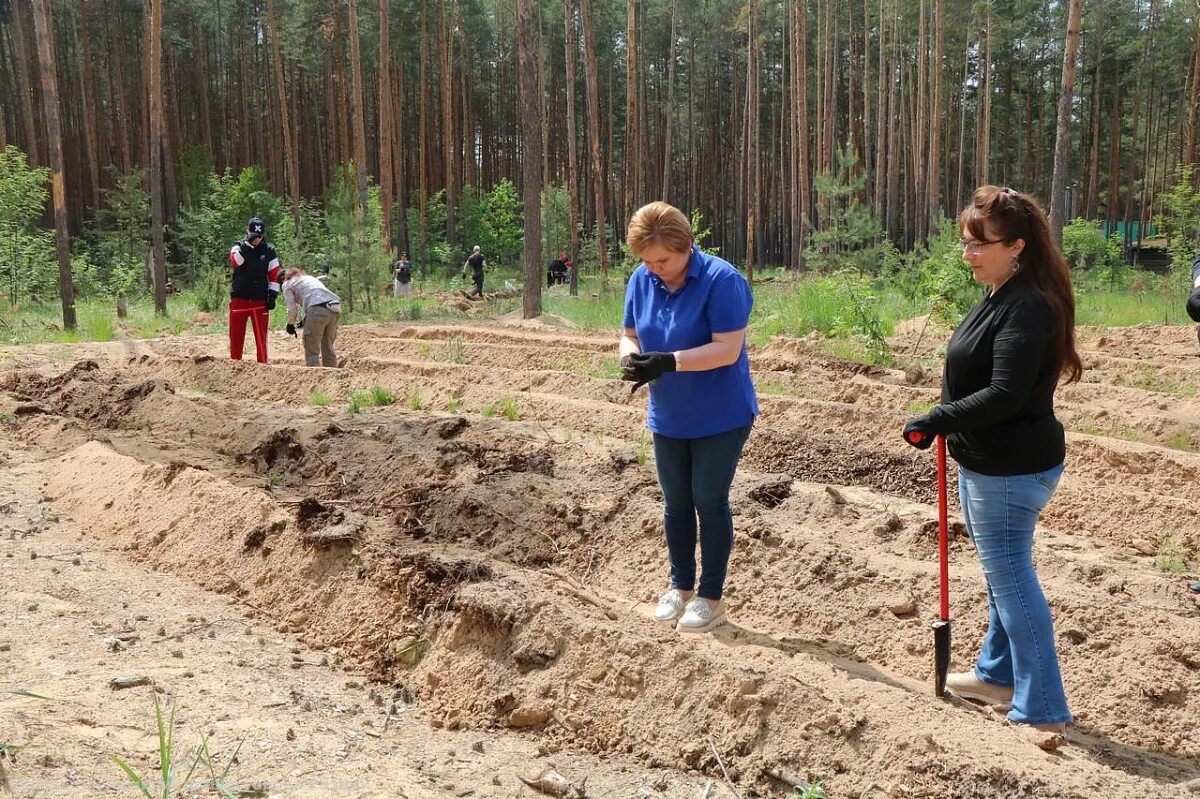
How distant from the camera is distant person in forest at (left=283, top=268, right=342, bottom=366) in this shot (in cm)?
1153

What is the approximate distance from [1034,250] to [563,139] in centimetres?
4392

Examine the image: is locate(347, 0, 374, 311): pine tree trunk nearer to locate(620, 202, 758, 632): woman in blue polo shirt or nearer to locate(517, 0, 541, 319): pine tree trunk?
locate(517, 0, 541, 319): pine tree trunk

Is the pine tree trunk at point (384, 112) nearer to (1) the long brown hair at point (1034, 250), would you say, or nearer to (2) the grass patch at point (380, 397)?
(2) the grass patch at point (380, 397)

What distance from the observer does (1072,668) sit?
160 inches

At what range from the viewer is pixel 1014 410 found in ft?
10.3

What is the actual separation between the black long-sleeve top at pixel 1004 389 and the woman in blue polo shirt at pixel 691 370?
0.87 metres

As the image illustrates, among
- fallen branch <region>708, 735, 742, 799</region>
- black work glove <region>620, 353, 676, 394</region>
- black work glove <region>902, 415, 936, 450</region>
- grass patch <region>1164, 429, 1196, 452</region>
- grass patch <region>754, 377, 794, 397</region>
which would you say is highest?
black work glove <region>620, 353, 676, 394</region>

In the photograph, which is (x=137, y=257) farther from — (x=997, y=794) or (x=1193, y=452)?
(x=997, y=794)

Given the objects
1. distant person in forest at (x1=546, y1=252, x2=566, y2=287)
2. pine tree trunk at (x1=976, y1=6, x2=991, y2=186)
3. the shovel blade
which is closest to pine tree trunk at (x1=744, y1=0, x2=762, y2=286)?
distant person in forest at (x1=546, y1=252, x2=566, y2=287)

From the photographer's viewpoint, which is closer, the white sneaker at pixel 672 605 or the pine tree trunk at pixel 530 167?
the white sneaker at pixel 672 605

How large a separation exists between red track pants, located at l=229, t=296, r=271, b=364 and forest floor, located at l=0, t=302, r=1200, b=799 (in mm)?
3053

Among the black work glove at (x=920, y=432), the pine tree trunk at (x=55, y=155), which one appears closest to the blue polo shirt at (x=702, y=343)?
the black work glove at (x=920, y=432)

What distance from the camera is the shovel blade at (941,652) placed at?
145 inches

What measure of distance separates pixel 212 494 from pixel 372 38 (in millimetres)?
34046
